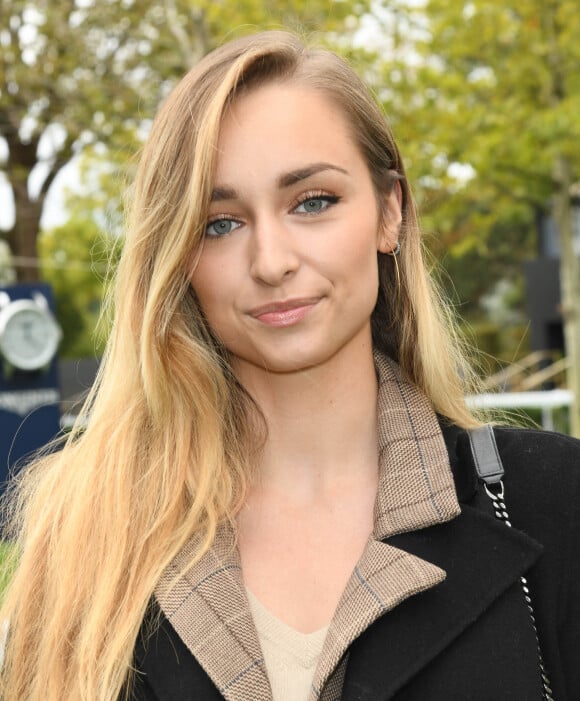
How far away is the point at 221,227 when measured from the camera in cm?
251

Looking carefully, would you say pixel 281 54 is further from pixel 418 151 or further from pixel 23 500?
pixel 418 151

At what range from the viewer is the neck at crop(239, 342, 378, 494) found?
8.49 feet

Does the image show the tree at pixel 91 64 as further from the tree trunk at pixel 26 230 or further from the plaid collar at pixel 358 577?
the plaid collar at pixel 358 577

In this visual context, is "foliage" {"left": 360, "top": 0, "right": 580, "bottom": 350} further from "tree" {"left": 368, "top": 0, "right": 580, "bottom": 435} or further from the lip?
the lip

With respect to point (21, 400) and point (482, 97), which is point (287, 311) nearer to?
point (21, 400)

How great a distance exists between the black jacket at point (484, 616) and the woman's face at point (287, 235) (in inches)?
18.6

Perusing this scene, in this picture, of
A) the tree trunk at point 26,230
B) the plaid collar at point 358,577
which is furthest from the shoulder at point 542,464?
the tree trunk at point 26,230

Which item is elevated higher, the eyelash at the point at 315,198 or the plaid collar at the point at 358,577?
the eyelash at the point at 315,198

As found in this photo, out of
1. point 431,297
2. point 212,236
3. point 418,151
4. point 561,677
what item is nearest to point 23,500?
point 212,236

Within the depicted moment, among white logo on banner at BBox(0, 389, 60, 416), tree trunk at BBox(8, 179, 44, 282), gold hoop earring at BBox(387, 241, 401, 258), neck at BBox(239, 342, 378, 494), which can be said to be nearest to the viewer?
neck at BBox(239, 342, 378, 494)

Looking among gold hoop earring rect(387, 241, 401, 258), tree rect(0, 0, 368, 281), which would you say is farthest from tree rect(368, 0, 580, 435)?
gold hoop earring rect(387, 241, 401, 258)

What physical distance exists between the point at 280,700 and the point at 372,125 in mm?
1300

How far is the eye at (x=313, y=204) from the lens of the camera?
8.01ft

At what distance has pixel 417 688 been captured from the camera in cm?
221
